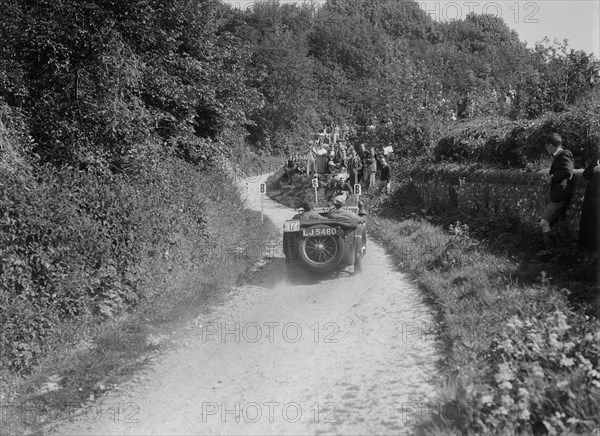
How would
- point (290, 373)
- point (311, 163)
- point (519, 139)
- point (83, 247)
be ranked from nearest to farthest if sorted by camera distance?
point (290, 373) < point (83, 247) < point (519, 139) < point (311, 163)

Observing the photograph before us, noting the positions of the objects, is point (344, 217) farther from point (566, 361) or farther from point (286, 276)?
point (566, 361)

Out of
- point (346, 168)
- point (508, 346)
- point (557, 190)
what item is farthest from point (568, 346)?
point (346, 168)

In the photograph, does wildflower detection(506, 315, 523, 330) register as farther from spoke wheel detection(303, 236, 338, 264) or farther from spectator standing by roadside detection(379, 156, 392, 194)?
spectator standing by roadside detection(379, 156, 392, 194)

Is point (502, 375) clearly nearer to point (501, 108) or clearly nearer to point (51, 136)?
point (51, 136)

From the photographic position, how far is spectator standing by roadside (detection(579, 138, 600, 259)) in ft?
24.6

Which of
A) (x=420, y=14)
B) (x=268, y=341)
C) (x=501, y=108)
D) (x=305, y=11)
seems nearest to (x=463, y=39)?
(x=420, y=14)

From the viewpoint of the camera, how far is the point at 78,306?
746 cm

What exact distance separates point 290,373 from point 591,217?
16.5ft

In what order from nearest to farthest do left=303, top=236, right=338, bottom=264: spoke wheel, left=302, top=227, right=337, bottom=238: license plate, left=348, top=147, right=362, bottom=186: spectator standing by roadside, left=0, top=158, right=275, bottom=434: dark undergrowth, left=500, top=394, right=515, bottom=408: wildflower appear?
1. left=500, top=394, right=515, bottom=408: wildflower
2. left=0, top=158, right=275, bottom=434: dark undergrowth
3. left=302, top=227, right=337, bottom=238: license plate
4. left=303, top=236, right=338, bottom=264: spoke wheel
5. left=348, top=147, right=362, bottom=186: spectator standing by roadside

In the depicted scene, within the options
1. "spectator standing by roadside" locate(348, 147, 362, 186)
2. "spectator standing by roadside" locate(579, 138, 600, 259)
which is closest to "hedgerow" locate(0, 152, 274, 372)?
"spectator standing by roadside" locate(579, 138, 600, 259)

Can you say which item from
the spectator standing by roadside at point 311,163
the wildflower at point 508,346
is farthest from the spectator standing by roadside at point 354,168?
the wildflower at point 508,346

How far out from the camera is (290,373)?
6258mm

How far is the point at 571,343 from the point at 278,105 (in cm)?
4428

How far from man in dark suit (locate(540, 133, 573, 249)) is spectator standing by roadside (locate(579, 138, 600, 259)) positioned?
0.42 meters
